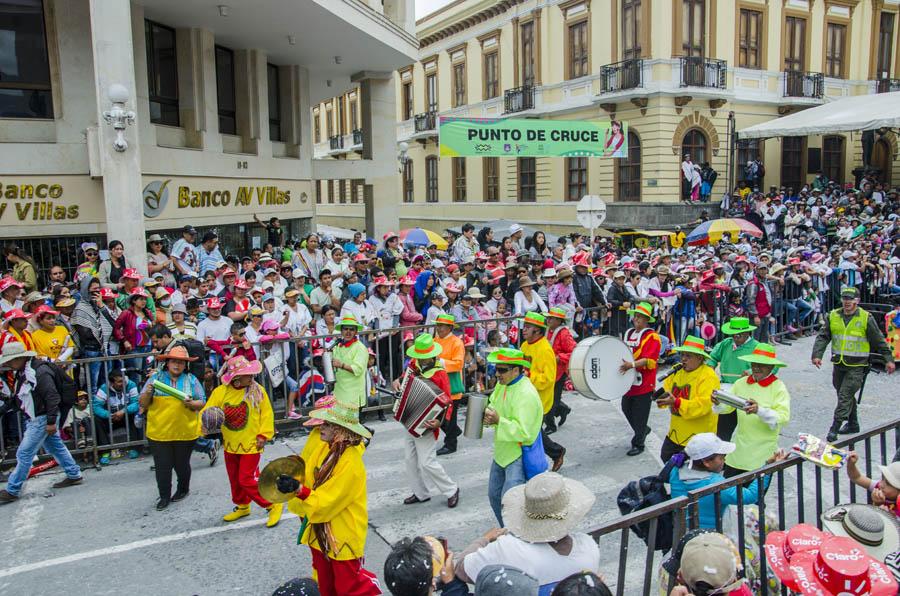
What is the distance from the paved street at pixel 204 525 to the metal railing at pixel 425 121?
34.4 m

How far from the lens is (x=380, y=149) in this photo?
22000 millimetres

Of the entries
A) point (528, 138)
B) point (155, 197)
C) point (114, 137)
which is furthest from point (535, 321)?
point (528, 138)

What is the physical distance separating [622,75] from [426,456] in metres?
25.0

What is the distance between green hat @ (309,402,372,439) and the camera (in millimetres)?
4760

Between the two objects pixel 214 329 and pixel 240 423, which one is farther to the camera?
pixel 214 329

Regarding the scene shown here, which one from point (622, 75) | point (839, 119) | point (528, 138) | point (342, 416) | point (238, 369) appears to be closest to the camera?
point (342, 416)

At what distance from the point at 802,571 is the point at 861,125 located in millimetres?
24834

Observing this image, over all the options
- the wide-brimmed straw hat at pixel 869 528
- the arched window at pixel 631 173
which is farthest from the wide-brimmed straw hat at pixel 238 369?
the arched window at pixel 631 173

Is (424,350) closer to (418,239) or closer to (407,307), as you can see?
(407,307)

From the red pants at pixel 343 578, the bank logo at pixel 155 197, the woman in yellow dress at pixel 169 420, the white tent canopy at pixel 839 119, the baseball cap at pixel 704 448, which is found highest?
the white tent canopy at pixel 839 119

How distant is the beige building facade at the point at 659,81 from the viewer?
28.3 m

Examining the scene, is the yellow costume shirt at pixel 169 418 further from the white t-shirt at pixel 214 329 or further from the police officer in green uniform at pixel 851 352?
the police officer in green uniform at pixel 851 352

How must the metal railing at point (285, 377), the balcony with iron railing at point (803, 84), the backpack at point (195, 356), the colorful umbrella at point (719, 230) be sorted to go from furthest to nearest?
the balcony with iron railing at point (803, 84) → the colorful umbrella at point (719, 230) → the metal railing at point (285, 377) → the backpack at point (195, 356)

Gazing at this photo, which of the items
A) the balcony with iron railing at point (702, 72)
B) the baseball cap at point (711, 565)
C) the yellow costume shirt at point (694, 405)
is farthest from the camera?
the balcony with iron railing at point (702, 72)
